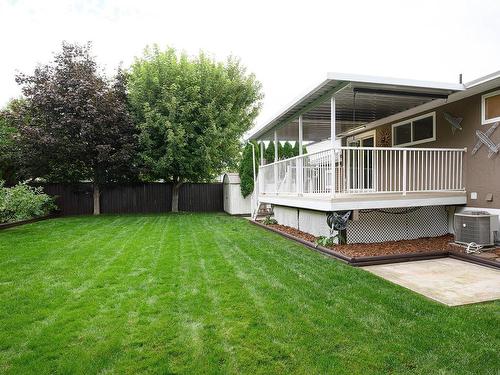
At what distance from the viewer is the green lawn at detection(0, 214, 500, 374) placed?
244cm

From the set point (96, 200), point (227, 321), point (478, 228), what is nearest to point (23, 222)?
point (96, 200)

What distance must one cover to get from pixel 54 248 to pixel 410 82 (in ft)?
25.9

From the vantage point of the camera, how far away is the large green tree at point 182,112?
14078 mm

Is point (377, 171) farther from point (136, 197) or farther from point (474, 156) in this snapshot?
point (136, 197)

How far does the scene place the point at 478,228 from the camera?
5977mm

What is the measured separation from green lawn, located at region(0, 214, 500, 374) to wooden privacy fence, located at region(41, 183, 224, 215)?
1072cm

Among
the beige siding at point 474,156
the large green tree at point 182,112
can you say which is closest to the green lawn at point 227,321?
the beige siding at point 474,156

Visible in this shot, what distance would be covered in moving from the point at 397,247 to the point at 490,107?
11.0ft

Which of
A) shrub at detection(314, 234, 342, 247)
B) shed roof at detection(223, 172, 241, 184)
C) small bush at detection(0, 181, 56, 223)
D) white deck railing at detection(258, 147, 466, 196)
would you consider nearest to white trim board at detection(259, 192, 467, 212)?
white deck railing at detection(258, 147, 466, 196)

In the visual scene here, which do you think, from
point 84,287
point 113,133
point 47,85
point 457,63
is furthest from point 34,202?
point 457,63

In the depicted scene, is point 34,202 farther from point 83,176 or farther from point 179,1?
point 179,1

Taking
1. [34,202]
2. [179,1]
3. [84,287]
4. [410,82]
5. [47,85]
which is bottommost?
[84,287]

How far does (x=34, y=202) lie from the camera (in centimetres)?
1061

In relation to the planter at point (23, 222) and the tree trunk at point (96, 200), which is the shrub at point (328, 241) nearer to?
the planter at point (23, 222)
